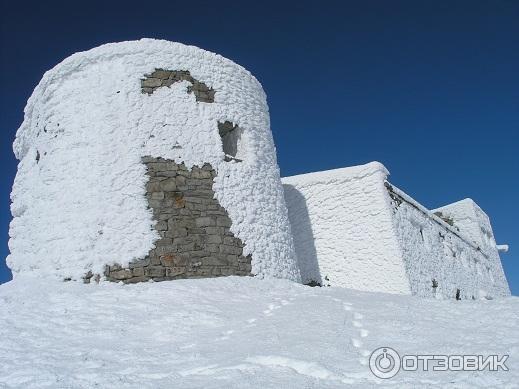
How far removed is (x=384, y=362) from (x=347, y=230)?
966cm

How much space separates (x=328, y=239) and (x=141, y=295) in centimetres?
763

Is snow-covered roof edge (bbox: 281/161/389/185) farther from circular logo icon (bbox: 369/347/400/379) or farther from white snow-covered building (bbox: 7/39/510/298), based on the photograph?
circular logo icon (bbox: 369/347/400/379)

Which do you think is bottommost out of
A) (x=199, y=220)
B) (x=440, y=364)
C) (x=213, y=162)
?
(x=440, y=364)

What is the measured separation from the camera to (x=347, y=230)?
1380 centimetres

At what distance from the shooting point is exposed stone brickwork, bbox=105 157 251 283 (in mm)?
8812

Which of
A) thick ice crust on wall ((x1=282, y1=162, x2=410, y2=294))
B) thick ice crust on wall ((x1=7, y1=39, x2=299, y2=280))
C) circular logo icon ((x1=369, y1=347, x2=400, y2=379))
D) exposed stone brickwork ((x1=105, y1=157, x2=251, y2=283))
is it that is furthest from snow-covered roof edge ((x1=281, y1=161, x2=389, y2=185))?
circular logo icon ((x1=369, y1=347, x2=400, y2=379))

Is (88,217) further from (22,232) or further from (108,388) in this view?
(108,388)

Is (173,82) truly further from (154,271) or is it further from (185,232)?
(154,271)

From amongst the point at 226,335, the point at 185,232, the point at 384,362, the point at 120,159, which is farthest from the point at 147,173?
the point at 384,362

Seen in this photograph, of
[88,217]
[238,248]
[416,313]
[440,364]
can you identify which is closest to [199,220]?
[238,248]

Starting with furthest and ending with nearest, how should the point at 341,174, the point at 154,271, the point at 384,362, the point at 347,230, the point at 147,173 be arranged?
the point at 341,174 < the point at 347,230 < the point at 147,173 < the point at 154,271 < the point at 384,362

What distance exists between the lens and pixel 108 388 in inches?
154

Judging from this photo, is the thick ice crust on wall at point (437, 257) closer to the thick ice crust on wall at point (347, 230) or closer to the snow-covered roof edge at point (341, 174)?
the thick ice crust on wall at point (347, 230)

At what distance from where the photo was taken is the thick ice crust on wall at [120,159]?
9.03 m
